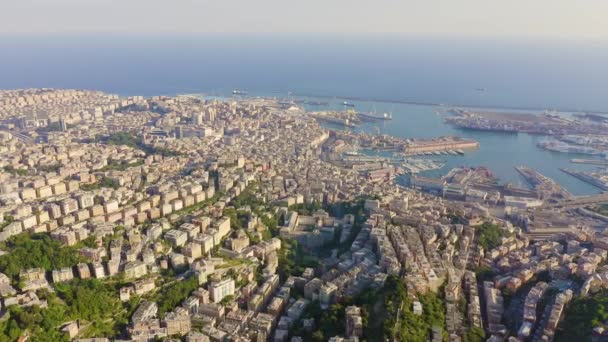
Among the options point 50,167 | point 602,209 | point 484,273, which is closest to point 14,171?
point 50,167

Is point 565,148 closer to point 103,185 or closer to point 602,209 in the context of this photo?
point 602,209

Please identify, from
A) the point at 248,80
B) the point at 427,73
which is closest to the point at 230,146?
the point at 248,80

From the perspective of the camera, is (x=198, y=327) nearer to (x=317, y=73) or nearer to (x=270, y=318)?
(x=270, y=318)

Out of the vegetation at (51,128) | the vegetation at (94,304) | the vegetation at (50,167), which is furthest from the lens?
the vegetation at (51,128)

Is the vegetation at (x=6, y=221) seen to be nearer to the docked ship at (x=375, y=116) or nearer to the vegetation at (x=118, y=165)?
the vegetation at (x=118, y=165)

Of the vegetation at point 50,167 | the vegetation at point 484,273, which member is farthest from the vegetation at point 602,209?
the vegetation at point 50,167

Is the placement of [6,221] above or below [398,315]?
below
